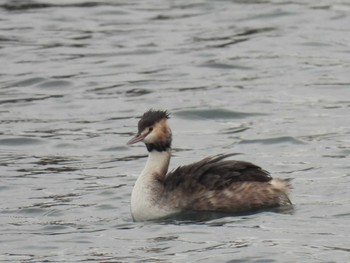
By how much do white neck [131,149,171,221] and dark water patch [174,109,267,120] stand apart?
→ 13.4 ft

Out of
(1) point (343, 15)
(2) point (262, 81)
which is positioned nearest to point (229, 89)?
(2) point (262, 81)

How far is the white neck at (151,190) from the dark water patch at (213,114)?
161 inches

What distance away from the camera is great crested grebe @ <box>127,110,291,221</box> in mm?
12805

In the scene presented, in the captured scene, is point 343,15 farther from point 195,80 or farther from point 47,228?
point 47,228

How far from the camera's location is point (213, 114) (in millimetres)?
17266

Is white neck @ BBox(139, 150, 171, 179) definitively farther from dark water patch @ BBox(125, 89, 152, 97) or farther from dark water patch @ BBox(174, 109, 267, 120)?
dark water patch @ BBox(125, 89, 152, 97)

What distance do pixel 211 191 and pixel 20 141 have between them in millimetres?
3957

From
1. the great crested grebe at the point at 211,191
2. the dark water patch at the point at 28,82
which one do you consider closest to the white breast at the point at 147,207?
the great crested grebe at the point at 211,191

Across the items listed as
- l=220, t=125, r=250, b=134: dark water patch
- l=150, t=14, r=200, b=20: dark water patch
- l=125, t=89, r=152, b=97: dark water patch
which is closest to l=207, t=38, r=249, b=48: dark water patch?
l=150, t=14, r=200, b=20: dark water patch

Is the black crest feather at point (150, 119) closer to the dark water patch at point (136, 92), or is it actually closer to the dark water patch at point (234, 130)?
the dark water patch at point (234, 130)

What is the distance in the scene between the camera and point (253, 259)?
11281 mm

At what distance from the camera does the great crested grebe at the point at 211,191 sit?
12.8 metres

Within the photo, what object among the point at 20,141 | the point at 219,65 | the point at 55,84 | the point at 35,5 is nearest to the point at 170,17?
the point at 35,5

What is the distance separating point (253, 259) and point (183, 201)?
1.67m
